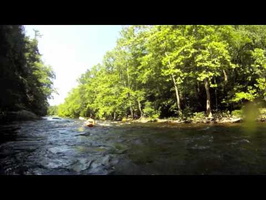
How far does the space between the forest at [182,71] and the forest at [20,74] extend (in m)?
1.74

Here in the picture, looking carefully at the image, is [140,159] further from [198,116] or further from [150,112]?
[150,112]

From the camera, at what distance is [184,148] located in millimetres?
6781

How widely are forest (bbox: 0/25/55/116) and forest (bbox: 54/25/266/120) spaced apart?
1743 millimetres

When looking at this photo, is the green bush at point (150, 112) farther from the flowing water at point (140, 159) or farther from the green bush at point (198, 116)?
the flowing water at point (140, 159)

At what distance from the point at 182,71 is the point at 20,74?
46.6 feet

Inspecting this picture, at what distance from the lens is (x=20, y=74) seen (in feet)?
66.8

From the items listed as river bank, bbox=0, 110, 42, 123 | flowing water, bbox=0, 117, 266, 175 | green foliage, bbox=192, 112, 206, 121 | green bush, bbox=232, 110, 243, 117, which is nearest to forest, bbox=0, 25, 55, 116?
river bank, bbox=0, 110, 42, 123

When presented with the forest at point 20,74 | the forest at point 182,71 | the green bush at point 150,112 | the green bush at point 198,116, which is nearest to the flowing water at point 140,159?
the forest at point 20,74

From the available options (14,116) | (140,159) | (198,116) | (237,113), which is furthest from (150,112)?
(140,159)

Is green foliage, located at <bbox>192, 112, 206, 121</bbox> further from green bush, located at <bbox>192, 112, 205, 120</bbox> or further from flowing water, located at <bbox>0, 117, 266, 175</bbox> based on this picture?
flowing water, located at <bbox>0, 117, 266, 175</bbox>

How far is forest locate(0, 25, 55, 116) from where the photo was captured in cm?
1318
